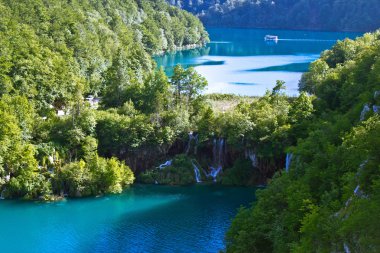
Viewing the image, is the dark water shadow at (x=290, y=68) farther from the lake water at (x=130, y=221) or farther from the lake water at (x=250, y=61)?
the lake water at (x=130, y=221)

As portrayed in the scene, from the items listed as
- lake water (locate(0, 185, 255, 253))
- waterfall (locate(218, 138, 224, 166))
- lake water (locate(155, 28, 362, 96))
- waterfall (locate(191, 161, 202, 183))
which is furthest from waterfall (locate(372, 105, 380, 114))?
lake water (locate(155, 28, 362, 96))

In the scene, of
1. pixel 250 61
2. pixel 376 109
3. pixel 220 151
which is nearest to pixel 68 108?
pixel 220 151

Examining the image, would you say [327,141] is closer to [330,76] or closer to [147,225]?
[147,225]

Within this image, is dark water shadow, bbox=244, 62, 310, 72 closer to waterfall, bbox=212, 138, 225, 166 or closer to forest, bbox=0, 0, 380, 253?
forest, bbox=0, 0, 380, 253

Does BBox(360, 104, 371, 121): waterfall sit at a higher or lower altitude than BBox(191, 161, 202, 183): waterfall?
higher

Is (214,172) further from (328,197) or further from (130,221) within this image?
(328,197)
